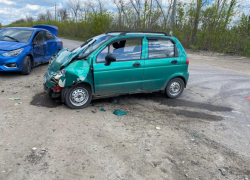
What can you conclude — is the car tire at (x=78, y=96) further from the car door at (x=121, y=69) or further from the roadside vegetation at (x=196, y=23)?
the roadside vegetation at (x=196, y=23)

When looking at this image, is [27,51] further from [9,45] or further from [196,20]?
[196,20]

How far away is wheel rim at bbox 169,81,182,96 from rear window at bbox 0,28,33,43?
5.78 m

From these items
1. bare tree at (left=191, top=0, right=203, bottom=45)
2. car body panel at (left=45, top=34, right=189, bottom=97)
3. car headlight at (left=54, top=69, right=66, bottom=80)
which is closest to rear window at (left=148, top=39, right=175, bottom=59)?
car body panel at (left=45, top=34, right=189, bottom=97)

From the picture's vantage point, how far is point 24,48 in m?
8.15

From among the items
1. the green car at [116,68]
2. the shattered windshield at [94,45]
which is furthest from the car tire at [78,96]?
the shattered windshield at [94,45]

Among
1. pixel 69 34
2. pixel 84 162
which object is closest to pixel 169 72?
pixel 84 162

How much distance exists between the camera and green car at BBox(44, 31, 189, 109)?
17.1ft

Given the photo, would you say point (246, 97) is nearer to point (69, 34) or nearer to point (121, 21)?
point (121, 21)

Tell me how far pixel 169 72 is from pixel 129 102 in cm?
138

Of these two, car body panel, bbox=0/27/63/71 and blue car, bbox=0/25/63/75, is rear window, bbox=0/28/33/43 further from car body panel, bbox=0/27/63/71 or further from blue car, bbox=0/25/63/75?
car body panel, bbox=0/27/63/71

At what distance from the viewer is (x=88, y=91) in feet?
17.7

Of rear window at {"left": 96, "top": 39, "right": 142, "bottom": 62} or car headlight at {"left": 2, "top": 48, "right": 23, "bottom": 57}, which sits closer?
rear window at {"left": 96, "top": 39, "right": 142, "bottom": 62}

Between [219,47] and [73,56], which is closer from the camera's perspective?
[73,56]

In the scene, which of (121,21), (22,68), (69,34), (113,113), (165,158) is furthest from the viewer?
(69,34)
